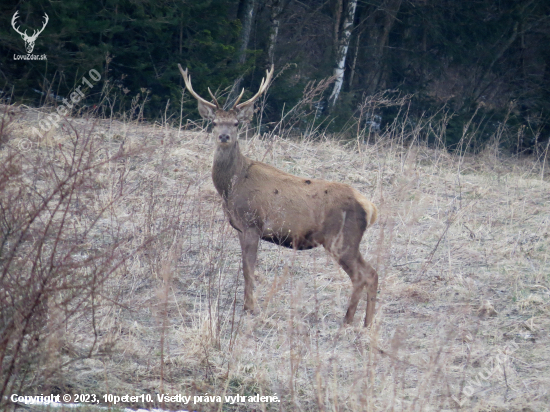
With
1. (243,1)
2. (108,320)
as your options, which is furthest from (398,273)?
(243,1)

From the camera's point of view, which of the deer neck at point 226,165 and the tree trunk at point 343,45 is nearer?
the deer neck at point 226,165

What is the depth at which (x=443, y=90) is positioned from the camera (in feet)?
68.3

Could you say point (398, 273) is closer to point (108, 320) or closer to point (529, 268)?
point (529, 268)

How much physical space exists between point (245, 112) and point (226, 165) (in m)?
0.73

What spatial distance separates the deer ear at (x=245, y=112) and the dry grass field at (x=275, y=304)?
95cm

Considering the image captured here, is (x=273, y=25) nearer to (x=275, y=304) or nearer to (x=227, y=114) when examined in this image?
(x=227, y=114)

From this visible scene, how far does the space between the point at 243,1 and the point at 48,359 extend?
14.0 m

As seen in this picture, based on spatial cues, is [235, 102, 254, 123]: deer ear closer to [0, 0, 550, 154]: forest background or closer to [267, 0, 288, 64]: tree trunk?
[0, 0, 550, 154]: forest background

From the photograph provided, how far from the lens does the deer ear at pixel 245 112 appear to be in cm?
634

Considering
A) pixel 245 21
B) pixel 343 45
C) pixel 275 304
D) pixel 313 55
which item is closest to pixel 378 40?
pixel 313 55

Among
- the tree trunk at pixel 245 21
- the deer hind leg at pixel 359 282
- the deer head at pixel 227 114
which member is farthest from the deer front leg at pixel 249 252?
the tree trunk at pixel 245 21

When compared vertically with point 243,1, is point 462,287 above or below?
below

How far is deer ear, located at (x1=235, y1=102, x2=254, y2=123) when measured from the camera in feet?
20.8

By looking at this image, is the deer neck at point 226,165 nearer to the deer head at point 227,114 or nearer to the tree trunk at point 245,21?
the deer head at point 227,114
